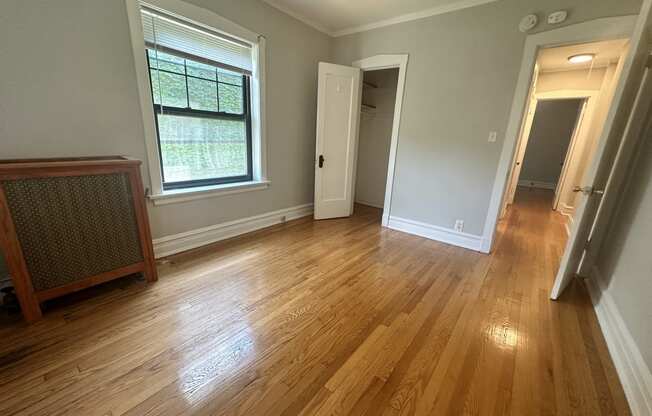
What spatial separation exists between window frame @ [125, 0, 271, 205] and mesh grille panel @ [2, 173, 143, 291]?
1.72ft

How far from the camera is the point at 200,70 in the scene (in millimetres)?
2422

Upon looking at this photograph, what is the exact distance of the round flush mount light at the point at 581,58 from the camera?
3.38 meters

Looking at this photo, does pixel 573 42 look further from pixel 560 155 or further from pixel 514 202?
pixel 560 155

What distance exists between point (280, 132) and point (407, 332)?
2593 mm

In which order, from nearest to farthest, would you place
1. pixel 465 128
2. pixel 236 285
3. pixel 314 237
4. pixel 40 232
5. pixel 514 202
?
pixel 40 232 < pixel 236 285 < pixel 465 128 < pixel 314 237 < pixel 514 202

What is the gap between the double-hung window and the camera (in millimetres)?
2160

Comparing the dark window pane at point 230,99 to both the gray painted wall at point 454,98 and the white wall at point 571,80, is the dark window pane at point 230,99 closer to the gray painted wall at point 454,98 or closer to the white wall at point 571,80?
the gray painted wall at point 454,98

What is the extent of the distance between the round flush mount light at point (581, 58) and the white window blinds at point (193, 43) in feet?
14.1

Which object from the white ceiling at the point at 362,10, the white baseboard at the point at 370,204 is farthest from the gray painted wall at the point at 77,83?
the white baseboard at the point at 370,204

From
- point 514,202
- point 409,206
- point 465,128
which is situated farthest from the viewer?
point 514,202

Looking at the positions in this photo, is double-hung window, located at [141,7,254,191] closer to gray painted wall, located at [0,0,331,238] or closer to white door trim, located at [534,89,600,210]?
gray painted wall, located at [0,0,331,238]

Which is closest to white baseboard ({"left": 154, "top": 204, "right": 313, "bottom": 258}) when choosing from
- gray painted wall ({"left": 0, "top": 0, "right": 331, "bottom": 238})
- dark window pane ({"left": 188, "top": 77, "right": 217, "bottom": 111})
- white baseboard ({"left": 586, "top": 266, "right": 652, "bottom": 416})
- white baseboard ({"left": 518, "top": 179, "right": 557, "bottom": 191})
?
gray painted wall ({"left": 0, "top": 0, "right": 331, "bottom": 238})

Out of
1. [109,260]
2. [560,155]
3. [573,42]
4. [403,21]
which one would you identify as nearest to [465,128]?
[573,42]

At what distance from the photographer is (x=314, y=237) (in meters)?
3.08
